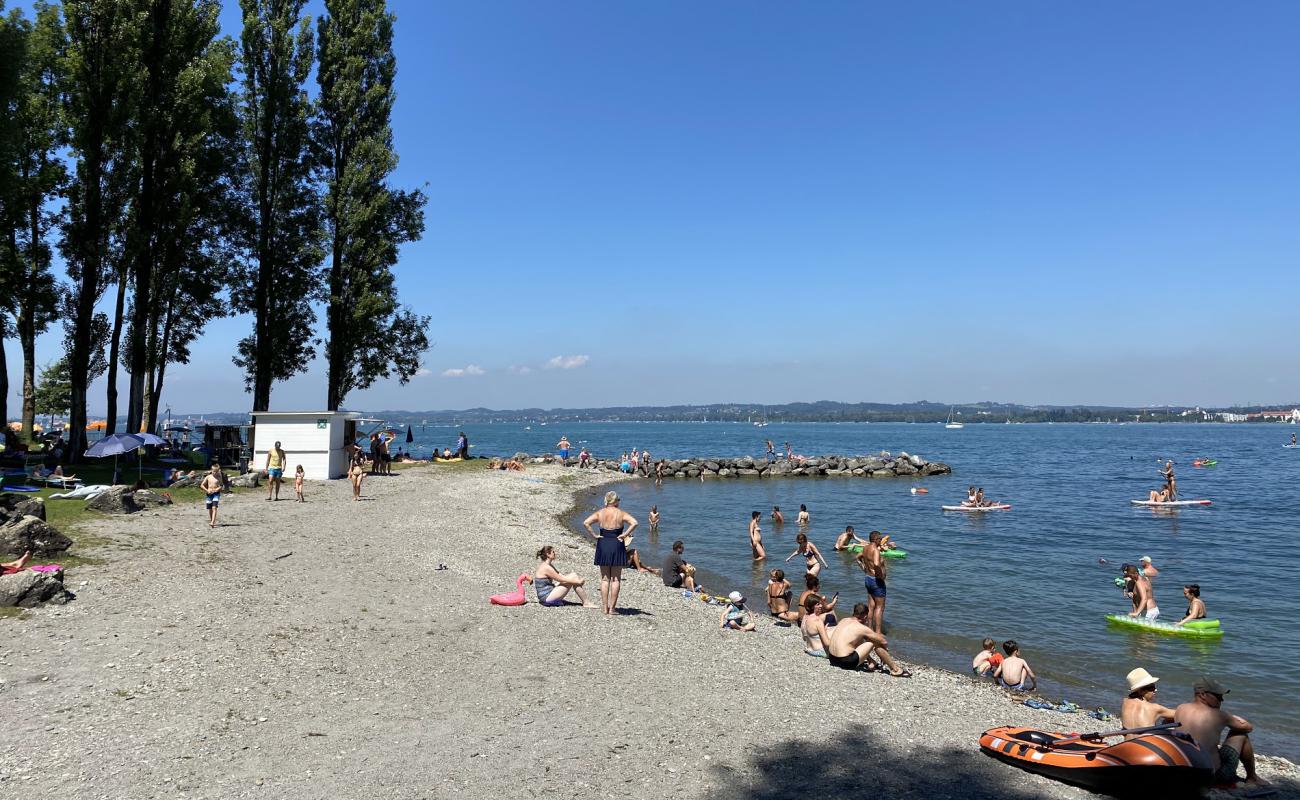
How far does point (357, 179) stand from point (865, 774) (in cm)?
3511

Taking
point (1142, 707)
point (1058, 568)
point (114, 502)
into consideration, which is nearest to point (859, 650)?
point (1142, 707)

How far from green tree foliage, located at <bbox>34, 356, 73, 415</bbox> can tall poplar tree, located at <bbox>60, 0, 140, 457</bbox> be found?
36.4 metres

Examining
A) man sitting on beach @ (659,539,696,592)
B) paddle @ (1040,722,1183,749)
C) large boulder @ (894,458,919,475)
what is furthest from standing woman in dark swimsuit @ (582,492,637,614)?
large boulder @ (894,458,919,475)

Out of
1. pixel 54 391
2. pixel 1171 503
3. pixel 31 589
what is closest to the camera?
pixel 31 589

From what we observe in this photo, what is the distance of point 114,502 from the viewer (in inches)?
730

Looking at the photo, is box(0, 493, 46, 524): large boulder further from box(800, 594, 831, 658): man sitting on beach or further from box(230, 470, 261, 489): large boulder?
box(800, 594, 831, 658): man sitting on beach

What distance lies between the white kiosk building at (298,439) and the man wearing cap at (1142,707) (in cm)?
2776

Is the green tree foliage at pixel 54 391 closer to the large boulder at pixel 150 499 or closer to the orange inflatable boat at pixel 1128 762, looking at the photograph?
the large boulder at pixel 150 499

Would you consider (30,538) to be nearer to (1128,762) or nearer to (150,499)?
(150,499)

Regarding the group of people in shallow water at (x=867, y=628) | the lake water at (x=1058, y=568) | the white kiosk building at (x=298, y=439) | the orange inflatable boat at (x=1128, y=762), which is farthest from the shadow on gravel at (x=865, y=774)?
the white kiosk building at (x=298, y=439)

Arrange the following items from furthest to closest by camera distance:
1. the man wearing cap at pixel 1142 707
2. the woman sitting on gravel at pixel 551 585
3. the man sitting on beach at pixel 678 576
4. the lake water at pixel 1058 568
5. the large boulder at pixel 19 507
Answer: the man sitting on beach at pixel 678 576 → the large boulder at pixel 19 507 → the woman sitting on gravel at pixel 551 585 → the lake water at pixel 1058 568 → the man wearing cap at pixel 1142 707

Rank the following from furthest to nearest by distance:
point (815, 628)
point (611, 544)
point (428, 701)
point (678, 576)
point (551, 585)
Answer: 1. point (678, 576)
2. point (551, 585)
3. point (611, 544)
4. point (815, 628)
5. point (428, 701)

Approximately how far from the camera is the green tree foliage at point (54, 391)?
54.5m

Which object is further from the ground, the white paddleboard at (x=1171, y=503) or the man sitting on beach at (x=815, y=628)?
the man sitting on beach at (x=815, y=628)
